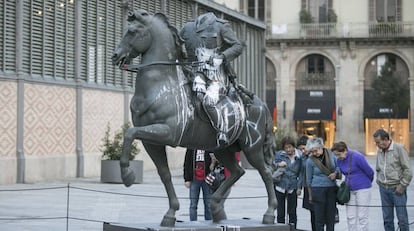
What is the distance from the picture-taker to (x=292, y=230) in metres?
11.0

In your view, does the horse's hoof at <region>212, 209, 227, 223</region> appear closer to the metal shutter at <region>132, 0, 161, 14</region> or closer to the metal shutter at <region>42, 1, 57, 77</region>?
the metal shutter at <region>42, 1, 57, 77</region>

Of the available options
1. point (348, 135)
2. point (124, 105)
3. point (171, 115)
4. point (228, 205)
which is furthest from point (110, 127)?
point (348, 135)

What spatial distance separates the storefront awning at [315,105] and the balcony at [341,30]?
4.59m

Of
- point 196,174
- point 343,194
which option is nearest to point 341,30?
point 196,174

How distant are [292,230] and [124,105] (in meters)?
22.1

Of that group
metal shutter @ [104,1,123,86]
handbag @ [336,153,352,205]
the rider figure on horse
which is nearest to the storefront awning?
metal shutter @ [104,1,123,86]

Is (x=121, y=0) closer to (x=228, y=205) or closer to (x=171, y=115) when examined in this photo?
(x=228, y=205)

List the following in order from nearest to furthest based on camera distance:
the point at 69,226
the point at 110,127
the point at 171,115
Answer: the point at 171,115 → the point at 69,226 → the point at 110,127

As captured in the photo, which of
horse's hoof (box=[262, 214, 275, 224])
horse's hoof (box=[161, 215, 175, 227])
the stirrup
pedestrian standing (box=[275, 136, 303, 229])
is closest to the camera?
horse's hoof (box=[161, 215, 175, 227])

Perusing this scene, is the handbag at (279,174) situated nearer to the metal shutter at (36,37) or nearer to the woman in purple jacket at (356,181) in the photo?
the woman in purple jacket at (356,181)

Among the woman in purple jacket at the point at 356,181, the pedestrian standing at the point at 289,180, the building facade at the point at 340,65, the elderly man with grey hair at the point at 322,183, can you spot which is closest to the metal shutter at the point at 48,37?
the pedestrian standing at the point at 289,180

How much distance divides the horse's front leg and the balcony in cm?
5825

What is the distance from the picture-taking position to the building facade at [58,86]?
2522 centimetres

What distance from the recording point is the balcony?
217ft
